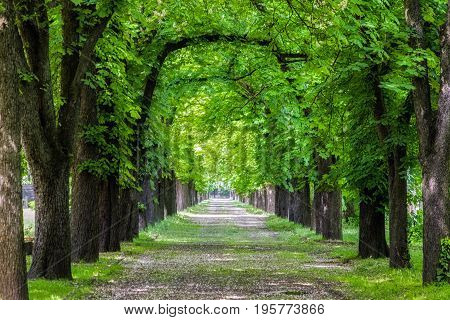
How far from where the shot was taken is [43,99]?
15.5 metres

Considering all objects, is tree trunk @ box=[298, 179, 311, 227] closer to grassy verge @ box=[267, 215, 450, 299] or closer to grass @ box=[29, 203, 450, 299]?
grass @ box=[29, 203, 450, 299]

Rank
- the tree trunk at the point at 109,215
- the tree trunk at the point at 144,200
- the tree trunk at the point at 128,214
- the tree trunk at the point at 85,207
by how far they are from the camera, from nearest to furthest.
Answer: the tree trunk at the point at 85,207 < the tree trunk at the point at 109,215 < the tree trunk at the point at 128,214 < the tree trunk at the point at 144,200

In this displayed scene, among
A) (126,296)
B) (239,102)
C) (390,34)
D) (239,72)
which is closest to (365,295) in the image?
(126,296)

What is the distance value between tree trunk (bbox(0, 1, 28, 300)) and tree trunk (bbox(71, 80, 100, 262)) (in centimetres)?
956

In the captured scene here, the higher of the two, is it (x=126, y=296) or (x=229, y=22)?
(x=229, y=22)

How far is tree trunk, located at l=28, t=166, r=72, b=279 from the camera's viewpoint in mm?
16062

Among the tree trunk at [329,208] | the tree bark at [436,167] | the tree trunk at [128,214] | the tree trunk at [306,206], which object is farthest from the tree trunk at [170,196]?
the tree bark at [436,167]

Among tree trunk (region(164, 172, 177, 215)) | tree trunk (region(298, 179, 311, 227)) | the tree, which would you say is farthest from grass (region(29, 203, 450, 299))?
tree trunk (region(164, 172, 177, 215))

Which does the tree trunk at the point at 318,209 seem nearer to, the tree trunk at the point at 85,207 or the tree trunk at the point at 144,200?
the tree trunk at the point at 144,200

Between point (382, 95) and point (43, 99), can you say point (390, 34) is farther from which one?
point (43, 99)

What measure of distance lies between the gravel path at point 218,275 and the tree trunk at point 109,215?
116 centimetres

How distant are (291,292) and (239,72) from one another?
15447 millimetres

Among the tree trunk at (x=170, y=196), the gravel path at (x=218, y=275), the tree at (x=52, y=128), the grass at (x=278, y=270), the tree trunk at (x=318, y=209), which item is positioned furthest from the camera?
the tree trunk at (x=170, y=196)

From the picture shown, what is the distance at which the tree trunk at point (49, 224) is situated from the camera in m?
16.1
